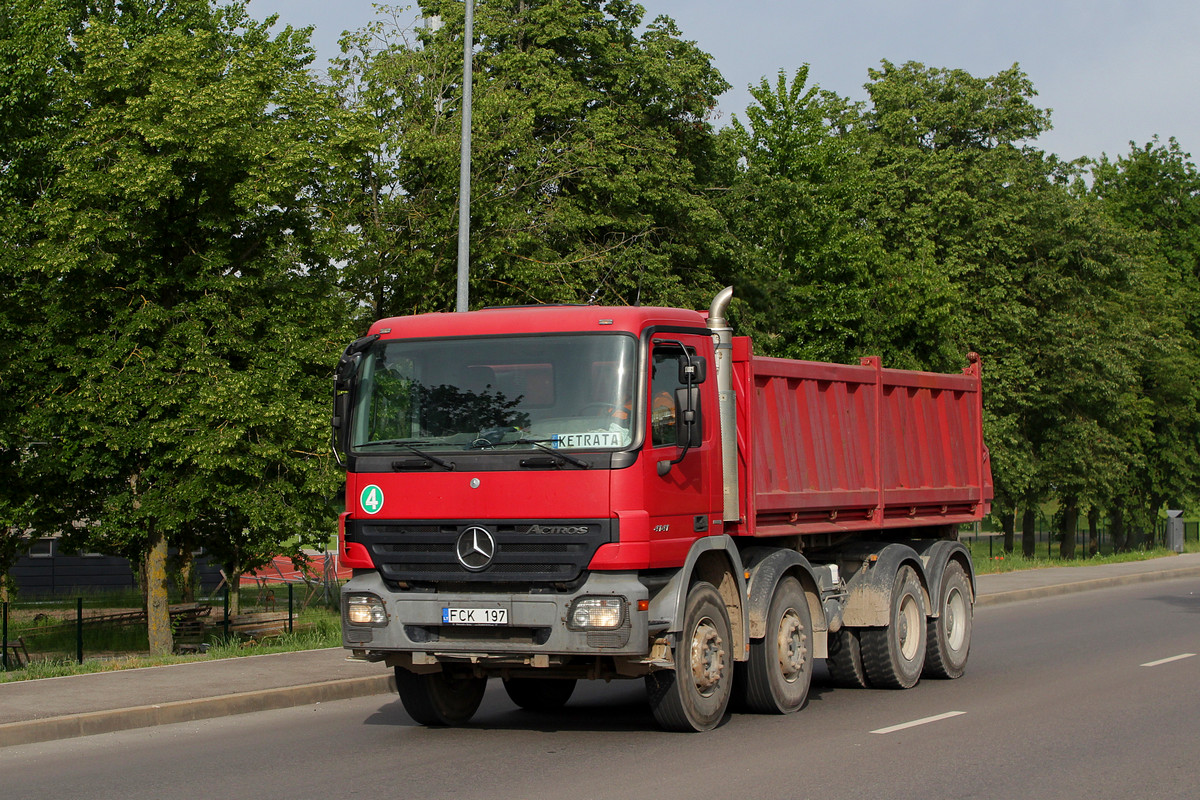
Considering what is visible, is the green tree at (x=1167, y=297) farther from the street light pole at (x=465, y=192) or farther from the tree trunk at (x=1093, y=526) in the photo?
the street light pole at (x=465, y=192)

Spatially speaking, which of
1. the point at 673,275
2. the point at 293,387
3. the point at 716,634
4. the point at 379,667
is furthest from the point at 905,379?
the point at 673,275

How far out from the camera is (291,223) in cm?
2056

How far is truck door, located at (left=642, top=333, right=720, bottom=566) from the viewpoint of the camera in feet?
29.1

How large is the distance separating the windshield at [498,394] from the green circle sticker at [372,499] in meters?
0.29

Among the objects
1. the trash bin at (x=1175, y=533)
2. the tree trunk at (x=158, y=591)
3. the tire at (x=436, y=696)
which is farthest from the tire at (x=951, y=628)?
the trash bin at (x=1175, y=533)

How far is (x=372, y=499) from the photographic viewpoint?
30.6 feet

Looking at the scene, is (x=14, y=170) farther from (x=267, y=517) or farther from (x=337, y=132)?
(x=267, y=517)

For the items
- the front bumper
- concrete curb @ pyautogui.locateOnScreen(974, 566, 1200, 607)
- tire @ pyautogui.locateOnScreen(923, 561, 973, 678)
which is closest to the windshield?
the front bumper

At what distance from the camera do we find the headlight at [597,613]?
28.2 ft

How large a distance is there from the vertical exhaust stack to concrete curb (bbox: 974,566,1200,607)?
48.8 ft

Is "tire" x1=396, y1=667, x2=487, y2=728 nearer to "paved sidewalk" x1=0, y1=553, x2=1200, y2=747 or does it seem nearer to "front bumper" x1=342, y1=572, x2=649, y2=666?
"front bumper" x1=342, y1=572, x2=649, y2=666

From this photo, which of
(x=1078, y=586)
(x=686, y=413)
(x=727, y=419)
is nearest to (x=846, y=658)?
(x=727, y=419)

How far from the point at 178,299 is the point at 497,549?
1271cm

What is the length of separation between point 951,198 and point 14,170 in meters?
26.4
